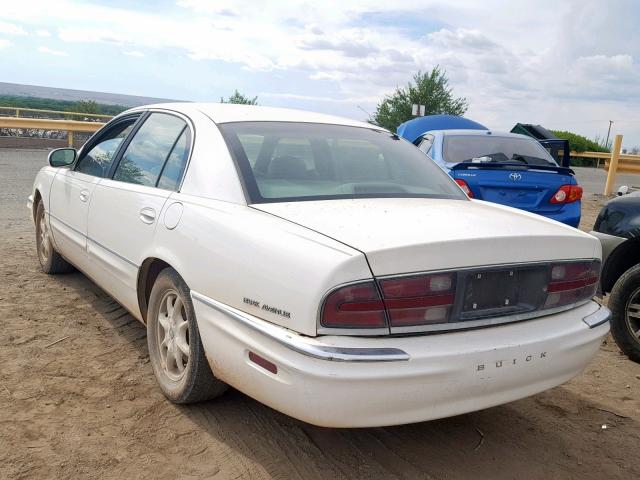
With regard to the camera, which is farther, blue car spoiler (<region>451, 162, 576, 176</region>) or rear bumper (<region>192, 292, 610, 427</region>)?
blue car spoiler (<region>451, 162, 576, 176</region>)

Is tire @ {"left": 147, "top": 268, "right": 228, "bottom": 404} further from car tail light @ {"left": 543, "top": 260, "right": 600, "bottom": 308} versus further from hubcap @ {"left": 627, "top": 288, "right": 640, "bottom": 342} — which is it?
hubcap @ {"left": 627, "top": 288, "right": 640, "bottom": 342}

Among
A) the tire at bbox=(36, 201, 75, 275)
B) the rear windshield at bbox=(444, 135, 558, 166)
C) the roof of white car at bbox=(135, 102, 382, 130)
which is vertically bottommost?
the tire at bbox=(36, 201, 75, 275)

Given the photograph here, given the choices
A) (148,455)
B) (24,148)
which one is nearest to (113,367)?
(148,455)

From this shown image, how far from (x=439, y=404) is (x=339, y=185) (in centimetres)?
129

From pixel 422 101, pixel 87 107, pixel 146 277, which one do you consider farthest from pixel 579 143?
pixel 146 277

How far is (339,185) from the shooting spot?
334 centimetres

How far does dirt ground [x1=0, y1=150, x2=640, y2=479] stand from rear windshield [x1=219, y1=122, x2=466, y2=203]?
1.13 meters

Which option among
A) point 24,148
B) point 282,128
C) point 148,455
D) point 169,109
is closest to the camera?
point 148,455

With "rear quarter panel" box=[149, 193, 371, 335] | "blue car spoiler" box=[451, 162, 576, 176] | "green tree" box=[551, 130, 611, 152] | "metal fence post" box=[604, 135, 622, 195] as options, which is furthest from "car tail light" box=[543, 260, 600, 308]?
"green tree" box=[551, 130, 611, 152]

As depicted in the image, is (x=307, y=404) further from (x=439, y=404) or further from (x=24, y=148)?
(x=24, y=148)

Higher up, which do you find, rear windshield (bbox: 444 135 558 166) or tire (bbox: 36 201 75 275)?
rear windshield (bbox: 444 135 558 166)

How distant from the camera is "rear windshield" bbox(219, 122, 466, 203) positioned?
3182 mm

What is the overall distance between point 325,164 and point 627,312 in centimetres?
237

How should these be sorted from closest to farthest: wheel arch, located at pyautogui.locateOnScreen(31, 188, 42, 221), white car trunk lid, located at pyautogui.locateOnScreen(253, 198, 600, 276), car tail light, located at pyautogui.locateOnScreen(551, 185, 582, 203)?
1. white car trunk lid, located at pyautogui.locateOnScreen(253, 198, 600, 276)
2. wheel arch, located at pyautogui.locateOnScreen(31, 188, 42, 221)
3. car tail light, located at pyautogui.locateOnScreen(551, 185, 582, 203)
